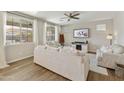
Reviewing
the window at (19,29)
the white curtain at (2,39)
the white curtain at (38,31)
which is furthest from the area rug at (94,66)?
the white curtain at (2,39)

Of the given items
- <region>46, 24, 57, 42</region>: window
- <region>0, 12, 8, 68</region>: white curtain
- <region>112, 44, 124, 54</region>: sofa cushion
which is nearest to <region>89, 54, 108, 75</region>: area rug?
<region>112, 44, 124, 54</region>: sofa cushion

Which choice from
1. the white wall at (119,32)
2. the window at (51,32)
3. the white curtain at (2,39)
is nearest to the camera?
the white wall at (119,32)

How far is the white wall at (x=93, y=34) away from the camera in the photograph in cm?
198

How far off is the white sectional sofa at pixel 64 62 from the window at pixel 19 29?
640 millimetres

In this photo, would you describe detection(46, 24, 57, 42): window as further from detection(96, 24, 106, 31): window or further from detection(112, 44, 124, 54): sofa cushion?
detection(112, 44, 124, 54): sofa cushion

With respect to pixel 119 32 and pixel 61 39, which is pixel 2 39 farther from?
pixel 119 32

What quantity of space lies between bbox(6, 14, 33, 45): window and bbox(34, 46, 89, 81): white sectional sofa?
2.10 ft

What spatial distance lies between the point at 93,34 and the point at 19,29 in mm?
1805

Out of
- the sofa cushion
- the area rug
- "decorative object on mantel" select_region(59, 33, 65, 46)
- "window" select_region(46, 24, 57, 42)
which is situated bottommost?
the area rug

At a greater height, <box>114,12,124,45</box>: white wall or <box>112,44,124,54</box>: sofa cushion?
<box>114,12,124,45</box>: white wall

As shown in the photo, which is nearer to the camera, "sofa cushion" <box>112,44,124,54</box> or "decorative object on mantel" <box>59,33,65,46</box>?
"decorative object on mantel" <box>59,33,65,46</box>

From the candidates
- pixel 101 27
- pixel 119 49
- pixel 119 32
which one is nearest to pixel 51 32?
pixel 101 27

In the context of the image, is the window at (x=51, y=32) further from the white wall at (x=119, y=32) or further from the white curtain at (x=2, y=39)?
the white wall at (x=119, y=32)

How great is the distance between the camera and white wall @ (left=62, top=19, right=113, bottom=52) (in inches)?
78.1
